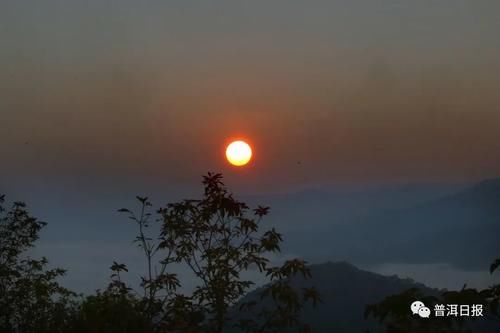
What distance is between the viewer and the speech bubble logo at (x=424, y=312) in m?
7.41

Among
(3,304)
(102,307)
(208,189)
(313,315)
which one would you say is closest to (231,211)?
(208,189)

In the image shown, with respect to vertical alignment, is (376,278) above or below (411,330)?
above

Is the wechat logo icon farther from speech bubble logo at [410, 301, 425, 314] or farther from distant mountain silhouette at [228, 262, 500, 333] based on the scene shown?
distant mountain silhouette at [228, 262, 500, 333]

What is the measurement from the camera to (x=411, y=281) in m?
145

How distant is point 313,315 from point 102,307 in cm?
13022

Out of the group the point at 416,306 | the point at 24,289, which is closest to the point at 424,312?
the point at 416,306

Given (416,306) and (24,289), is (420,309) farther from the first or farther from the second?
(24,289)

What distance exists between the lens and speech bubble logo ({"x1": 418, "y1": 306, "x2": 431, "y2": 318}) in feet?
24.3

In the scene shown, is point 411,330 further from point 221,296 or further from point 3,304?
point 3,304

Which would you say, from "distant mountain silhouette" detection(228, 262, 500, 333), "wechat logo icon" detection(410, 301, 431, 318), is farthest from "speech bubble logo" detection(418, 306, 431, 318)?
"distant mountain silhouette" detection(228, 262, 500, 333)

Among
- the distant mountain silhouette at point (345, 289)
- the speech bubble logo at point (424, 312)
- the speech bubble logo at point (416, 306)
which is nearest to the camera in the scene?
the speech bubble logo at point (416, 306)

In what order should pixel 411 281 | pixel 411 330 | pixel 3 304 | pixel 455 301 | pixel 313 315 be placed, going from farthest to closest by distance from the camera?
pixel 411 281 < pixel 313 315 < pixel 3 304 < pixel 411 330 < pixel 455 301

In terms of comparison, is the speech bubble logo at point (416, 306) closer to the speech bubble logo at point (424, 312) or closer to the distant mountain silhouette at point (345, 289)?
the speech bubble logo at point (424, 312)

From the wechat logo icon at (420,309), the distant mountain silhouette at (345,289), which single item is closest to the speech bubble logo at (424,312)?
the wechat logo icon at (420,309)
